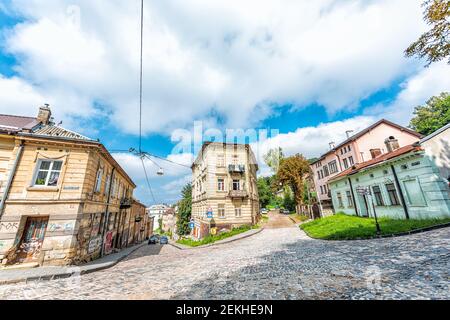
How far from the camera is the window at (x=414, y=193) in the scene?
12.1 meters

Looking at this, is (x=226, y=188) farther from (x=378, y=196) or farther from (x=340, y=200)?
(x=378, y=196)

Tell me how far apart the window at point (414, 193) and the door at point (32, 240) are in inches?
898

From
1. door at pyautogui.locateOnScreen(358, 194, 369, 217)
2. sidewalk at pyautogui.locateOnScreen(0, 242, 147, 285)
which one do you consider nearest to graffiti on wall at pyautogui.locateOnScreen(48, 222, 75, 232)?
sidewalk at pyautogui.locateOnScreen(0, 242, 147, 285)

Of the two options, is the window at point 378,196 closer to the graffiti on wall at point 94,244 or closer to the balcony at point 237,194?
the balcony at point 237,194

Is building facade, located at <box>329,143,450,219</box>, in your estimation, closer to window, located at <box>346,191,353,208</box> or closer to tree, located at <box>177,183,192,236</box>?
window, located at <box>346,191,353,208</box>

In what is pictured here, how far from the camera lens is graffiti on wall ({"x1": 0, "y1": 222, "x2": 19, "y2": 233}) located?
921cm

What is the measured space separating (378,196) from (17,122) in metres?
27.6

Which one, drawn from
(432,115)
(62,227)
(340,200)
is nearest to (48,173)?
(62,227)

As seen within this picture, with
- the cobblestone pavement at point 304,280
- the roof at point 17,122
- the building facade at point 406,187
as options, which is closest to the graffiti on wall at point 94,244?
the cobblestone pavement at point 304,280

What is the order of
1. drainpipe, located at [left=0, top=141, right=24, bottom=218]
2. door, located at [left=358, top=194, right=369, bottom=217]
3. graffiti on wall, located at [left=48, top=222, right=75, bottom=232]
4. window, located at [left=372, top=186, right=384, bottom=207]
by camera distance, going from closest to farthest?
drainpipe, located at [left=0, top=141, right=24, bottom=218], graffiti on wall, located at [left=48, top=222, right=75, bottom=232], window, located at [left=372, top=186, right=384, bottom=207], door, located at [left=358, top=194, right=369, bottom=217]

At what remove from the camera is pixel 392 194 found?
1427 centimetres

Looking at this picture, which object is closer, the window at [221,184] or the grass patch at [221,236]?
the grass patch at [221,236]
